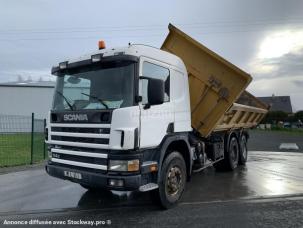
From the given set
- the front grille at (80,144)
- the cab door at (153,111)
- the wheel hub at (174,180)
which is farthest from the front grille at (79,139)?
the wheel hub at (174,180)

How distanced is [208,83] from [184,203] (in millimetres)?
2697

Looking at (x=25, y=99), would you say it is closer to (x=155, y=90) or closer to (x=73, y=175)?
(x=73, y=175)

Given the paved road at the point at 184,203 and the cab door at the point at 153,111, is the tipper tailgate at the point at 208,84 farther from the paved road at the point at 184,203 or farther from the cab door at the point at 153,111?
the paved road at the point at 184,203

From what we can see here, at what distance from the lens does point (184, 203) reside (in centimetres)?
661

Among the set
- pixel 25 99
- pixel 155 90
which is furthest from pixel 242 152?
pixel 25 99

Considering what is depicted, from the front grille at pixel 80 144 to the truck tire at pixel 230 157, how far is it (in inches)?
208

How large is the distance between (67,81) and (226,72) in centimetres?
344

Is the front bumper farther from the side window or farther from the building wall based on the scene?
the building wall

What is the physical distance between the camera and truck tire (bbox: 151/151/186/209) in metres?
5.96

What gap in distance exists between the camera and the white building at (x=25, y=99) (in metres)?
41.3

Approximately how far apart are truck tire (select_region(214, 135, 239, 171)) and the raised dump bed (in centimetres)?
225

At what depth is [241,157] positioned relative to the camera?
445 inches

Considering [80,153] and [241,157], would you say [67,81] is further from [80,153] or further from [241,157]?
[241,157]

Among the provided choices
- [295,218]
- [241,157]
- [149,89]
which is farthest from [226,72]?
[241,157]
